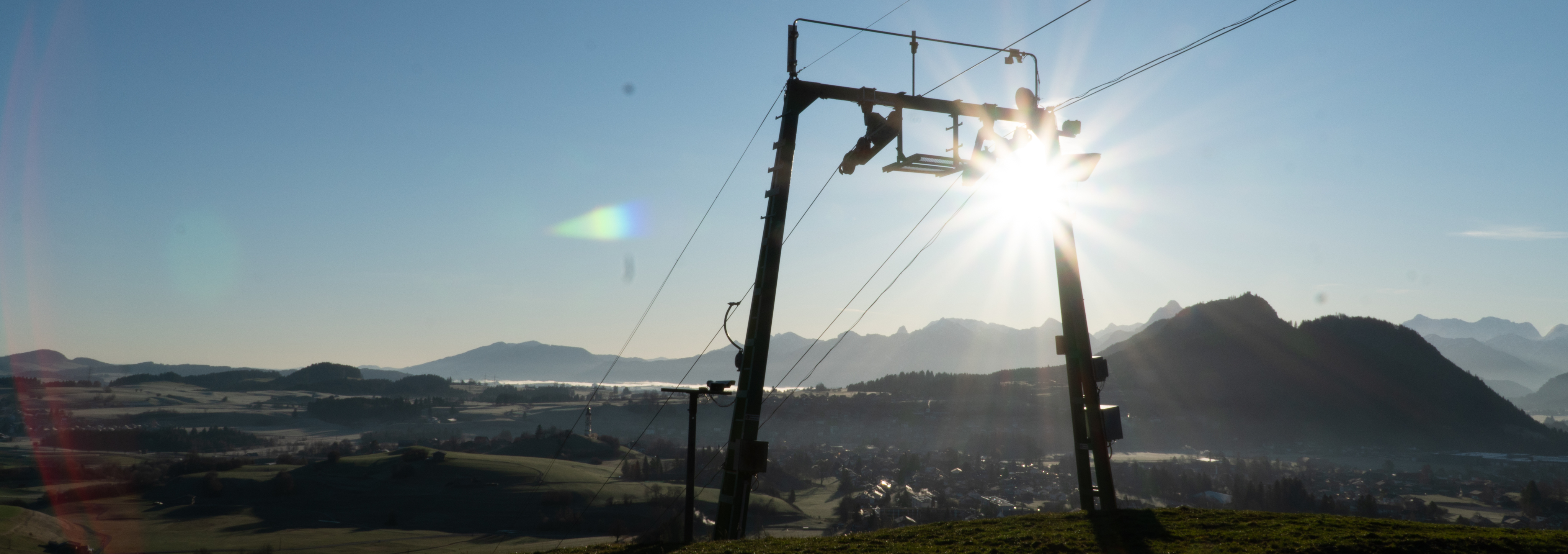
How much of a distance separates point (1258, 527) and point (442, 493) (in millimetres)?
105070

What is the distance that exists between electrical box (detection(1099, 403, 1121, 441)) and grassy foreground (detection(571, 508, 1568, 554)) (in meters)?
1.86

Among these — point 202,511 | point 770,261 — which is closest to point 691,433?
point 770,261

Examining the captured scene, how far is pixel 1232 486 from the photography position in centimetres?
11131

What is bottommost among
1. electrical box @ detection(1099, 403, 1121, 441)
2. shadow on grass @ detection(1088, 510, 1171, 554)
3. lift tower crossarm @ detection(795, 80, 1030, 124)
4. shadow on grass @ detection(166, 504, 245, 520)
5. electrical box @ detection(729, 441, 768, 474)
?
shadow on grass @ detection(166, 504, 245, 520)

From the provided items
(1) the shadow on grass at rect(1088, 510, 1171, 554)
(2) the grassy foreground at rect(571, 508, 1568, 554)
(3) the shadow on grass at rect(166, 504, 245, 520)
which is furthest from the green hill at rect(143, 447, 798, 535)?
→ (1) the shadow on grass at rect(1088, 510, 1171, 554)

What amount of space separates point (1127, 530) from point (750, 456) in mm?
8698

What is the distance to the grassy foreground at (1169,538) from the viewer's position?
41.4 ft

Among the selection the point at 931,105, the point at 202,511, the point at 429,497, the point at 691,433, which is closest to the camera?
the point at 931,105

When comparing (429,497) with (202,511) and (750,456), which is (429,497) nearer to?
(202,511)

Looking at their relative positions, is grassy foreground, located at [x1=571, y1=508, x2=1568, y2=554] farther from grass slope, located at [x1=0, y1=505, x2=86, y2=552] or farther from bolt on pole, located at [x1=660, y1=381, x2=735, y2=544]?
grass slope, located at [x1=0, y1=505, x2=86, y2=552]

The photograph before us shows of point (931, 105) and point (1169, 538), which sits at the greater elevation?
point (931, 105)

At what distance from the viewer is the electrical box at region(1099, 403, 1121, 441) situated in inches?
722

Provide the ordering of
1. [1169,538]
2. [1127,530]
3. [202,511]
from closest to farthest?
[1169,538] → [1127,530] → [202,511]

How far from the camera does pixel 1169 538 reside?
15000 millimetres
